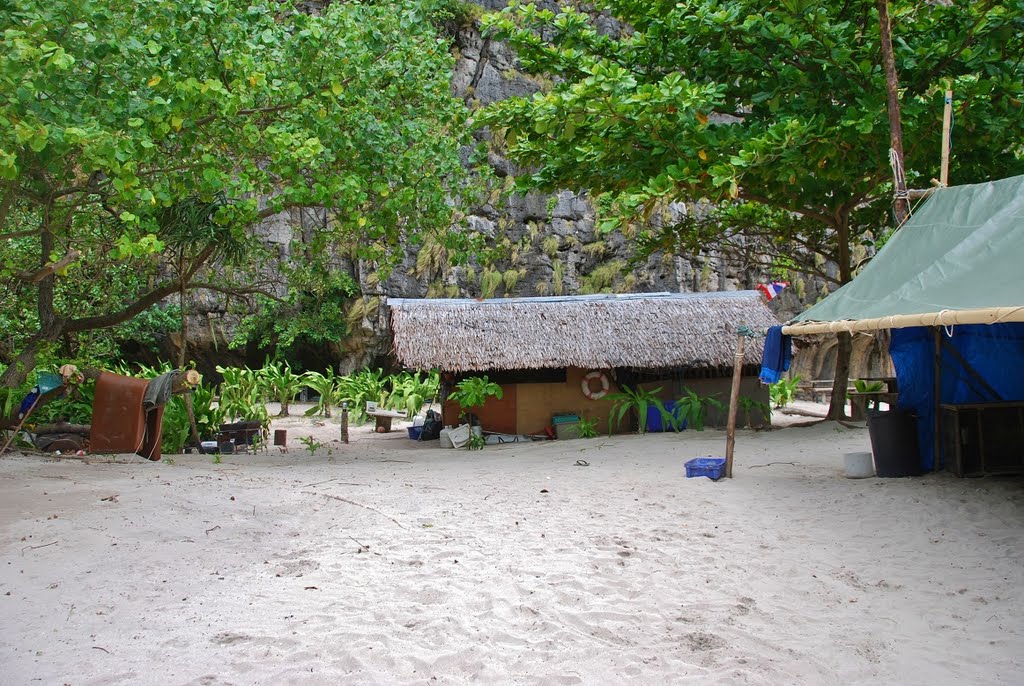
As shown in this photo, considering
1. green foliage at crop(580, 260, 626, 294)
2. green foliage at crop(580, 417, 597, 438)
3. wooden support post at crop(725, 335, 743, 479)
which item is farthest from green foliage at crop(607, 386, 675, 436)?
green foliage at crop(580, 260, 626, 294)

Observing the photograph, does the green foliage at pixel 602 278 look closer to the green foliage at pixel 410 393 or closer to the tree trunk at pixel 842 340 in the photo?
the green foliage at pixel 410 393

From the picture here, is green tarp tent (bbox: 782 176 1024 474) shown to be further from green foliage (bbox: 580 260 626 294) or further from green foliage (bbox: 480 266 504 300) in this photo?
green foliage (bbox: 580 260 626 294)

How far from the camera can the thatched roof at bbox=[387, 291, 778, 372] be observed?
37.9 feet

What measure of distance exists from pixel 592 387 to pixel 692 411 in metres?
1.64

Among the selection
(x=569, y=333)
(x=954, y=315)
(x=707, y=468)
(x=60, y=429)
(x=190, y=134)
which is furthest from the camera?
(x=569, y=333)

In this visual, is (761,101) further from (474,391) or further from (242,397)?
(242,397)

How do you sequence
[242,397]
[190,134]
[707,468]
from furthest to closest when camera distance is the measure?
[242,397] → [707,468] → [190,134]

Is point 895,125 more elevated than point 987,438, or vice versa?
point 895,125

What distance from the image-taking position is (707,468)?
7.23m

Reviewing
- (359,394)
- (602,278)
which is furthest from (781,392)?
(359,394)

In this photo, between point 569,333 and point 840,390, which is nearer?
point 840,390

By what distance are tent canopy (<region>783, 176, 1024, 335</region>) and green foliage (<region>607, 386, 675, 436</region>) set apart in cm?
560

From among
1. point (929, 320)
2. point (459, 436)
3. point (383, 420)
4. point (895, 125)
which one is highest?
point (895, 125)

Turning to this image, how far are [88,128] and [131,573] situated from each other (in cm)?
296
